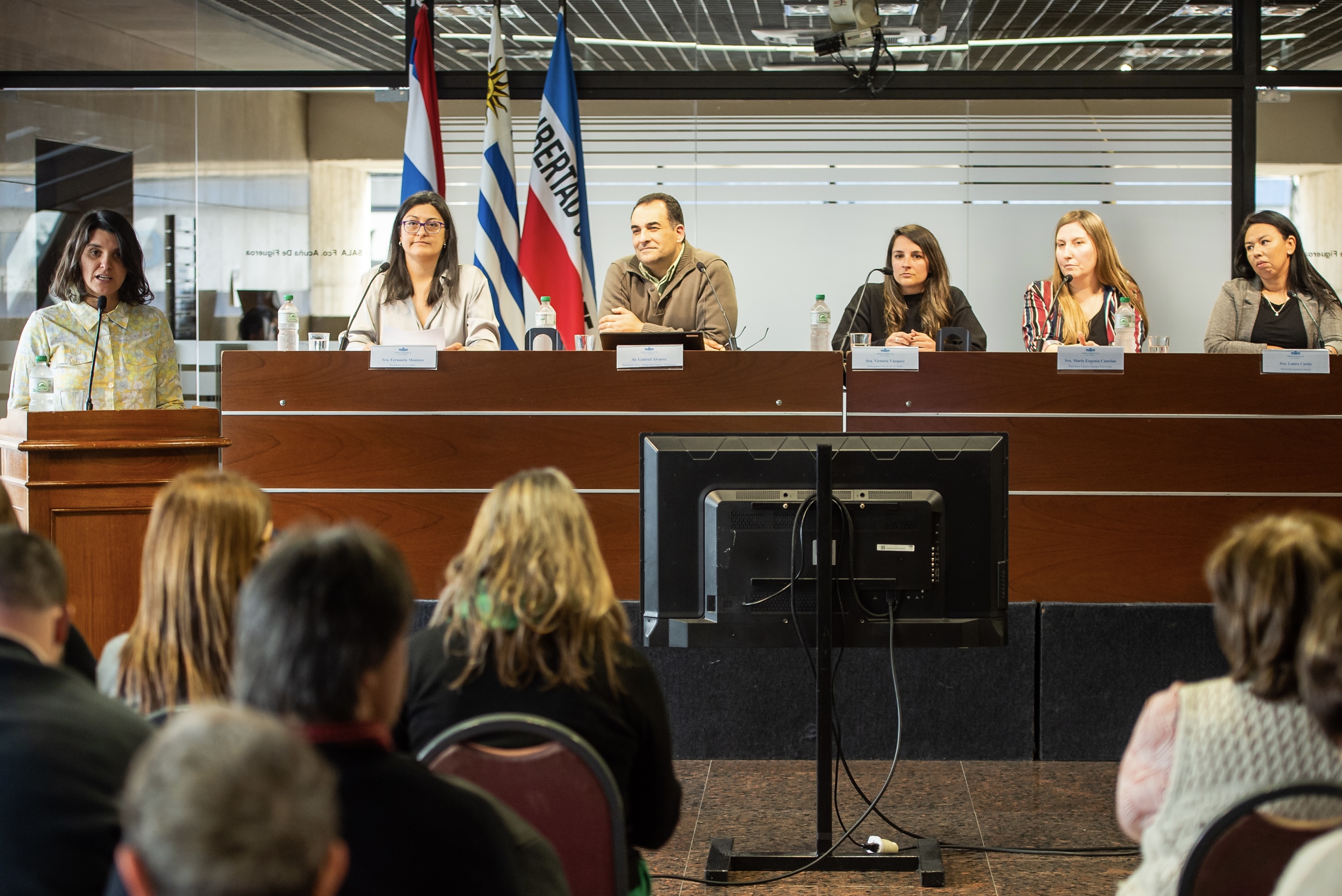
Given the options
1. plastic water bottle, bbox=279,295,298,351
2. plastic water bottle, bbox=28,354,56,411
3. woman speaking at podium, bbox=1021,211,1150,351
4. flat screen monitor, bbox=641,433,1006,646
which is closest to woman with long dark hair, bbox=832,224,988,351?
woman speaking at podium, bbox=1021,211,1150,351

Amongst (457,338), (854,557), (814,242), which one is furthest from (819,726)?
(814,242)

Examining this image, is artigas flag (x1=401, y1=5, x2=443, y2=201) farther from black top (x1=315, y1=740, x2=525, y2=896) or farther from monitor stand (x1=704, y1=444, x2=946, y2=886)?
black top (x1=315, y1=740, x2=525, y2=896)

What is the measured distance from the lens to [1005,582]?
8.23 ft

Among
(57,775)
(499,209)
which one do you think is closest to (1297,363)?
(499,209)

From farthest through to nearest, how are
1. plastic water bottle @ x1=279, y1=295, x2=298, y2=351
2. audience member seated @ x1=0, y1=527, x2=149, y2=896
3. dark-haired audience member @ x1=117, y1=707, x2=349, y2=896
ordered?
plastic water bottle @ x1=279, y1=295, x2=298, y2=351, audience member seated @ x1=0, y1=527, x2=149, y2=896, dark-haired audience member @ x1=117, y1=707, x2=349, y2=896

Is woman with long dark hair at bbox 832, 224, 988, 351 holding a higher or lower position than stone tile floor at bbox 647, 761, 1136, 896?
higher

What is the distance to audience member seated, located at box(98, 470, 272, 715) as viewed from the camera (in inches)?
61.4

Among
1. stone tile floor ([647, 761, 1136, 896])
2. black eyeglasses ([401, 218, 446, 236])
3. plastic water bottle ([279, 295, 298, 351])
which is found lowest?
stone tile floor ([647, 761, 1136, 896])

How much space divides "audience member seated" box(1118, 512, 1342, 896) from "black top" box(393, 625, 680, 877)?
674 mm

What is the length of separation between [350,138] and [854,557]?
4.18m

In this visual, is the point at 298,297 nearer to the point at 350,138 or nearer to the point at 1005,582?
the point at 350,138

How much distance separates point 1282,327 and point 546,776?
3774 mm

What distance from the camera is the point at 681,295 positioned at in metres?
4.42

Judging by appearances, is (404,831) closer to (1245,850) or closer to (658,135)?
(1245,850)
